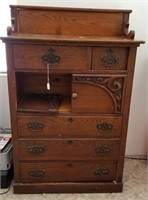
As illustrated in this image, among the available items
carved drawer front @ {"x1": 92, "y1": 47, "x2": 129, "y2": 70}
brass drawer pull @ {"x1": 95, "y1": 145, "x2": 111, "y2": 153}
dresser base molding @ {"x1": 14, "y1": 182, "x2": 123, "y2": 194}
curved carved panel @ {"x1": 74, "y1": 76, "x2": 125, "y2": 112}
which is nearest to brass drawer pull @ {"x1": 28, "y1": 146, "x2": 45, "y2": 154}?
dresser base molding @ {"x1": 14, "y1": 182, "x2": 123, "y2": 194}

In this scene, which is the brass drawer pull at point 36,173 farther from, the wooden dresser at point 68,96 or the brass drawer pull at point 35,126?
the brass drawer pull at point 35,126

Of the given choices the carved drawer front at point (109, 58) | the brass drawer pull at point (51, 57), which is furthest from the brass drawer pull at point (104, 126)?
the brass drawer pull at point (51, 57)

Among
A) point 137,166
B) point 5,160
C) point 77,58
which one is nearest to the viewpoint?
point 77,58

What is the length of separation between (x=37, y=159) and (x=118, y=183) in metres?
0.62

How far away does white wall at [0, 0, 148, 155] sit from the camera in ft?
5.30

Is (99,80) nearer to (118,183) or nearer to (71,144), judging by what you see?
(71,144)

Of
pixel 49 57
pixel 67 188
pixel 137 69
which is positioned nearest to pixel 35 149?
pixel 67 188

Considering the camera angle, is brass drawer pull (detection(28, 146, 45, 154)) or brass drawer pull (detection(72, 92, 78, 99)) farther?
brass drawer pull (detection(28, 146, 45, 154))

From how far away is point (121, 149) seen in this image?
149 cm

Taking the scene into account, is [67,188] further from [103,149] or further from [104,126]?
[104,126]

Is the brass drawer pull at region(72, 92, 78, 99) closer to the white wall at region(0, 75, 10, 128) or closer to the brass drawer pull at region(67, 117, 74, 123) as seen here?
the brass drawer pull at region(67, 117, 74, 123)

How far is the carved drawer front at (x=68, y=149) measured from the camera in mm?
1451

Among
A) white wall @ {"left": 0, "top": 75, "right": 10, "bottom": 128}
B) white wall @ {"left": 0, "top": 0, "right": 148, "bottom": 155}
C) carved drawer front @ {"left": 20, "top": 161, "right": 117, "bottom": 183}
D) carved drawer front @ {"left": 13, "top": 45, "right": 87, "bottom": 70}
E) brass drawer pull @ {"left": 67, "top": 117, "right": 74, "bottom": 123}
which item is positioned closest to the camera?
carved drawer front @ {"left": 13, "top": 45, "right": 87, "bottom": 70}

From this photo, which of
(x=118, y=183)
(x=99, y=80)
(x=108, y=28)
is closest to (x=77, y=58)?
(x=99, y=80)
